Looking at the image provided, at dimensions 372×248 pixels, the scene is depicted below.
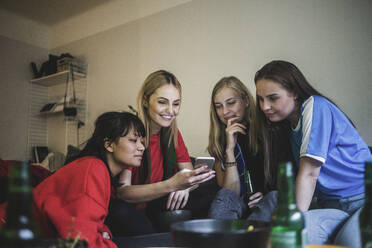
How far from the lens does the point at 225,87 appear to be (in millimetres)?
2244

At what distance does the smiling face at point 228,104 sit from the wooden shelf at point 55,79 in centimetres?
196

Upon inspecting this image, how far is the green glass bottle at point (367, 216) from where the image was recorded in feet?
1.80

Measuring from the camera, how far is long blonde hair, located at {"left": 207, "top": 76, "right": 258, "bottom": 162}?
1.94m

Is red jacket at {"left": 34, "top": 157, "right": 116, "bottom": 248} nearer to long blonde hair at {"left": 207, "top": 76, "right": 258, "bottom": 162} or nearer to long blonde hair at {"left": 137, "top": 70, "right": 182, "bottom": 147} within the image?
long blonde hair at {"left": 137, "top": 70, "right": 182, "bottom": 147}

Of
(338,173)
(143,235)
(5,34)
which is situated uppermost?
(5,34)

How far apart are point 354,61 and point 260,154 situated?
0.79 m

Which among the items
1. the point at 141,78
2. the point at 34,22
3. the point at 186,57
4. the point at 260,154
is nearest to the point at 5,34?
the point at 34,22

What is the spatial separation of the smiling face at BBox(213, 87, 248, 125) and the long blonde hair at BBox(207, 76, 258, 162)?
23 millimetres

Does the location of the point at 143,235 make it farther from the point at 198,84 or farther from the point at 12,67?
the point at 12,67

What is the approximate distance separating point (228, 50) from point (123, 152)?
3.90 feet

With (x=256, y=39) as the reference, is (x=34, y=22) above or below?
above

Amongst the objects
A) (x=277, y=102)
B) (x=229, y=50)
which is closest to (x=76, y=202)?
(x=277, y=102)

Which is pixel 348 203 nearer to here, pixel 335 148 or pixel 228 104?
pixel 335 148

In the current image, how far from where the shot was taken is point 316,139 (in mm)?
1350
